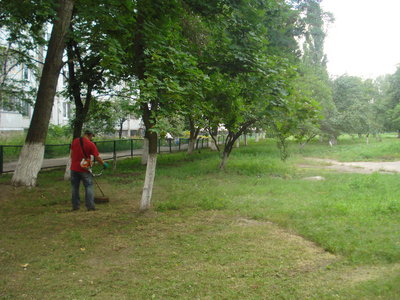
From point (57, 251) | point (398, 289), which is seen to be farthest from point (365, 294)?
point (57, 251)

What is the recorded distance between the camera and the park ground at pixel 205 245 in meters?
3.75

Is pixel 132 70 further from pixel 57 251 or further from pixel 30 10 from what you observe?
pixel 57 251

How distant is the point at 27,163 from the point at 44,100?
5.26 feet

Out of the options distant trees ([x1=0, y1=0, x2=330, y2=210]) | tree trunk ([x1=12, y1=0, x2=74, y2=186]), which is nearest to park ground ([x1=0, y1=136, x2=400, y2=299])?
tree trunk ([x1=12, y1=0, x2=74, y2=186])

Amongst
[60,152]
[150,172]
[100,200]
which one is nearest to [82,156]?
[150,172]

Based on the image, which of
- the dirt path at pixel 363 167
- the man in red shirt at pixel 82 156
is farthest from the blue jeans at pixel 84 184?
the dirt path at pixel 363 167

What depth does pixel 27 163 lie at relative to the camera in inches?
342

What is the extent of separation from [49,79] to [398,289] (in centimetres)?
817

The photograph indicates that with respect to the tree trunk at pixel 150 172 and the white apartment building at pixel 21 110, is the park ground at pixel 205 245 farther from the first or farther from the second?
the white apartment building at pixel 21 110

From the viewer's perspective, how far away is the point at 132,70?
22.5 feet

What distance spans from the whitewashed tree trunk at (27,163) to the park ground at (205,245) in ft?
0.97

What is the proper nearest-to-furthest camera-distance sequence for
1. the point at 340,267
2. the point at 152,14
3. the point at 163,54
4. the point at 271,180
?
1. the point at 340,267
2. the point at 163,54
3. the point at 152,14
4. the point at 271,180

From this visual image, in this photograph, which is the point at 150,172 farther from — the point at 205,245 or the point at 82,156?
the point at 205,245

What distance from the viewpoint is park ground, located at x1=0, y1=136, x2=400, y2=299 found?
3.75 m
